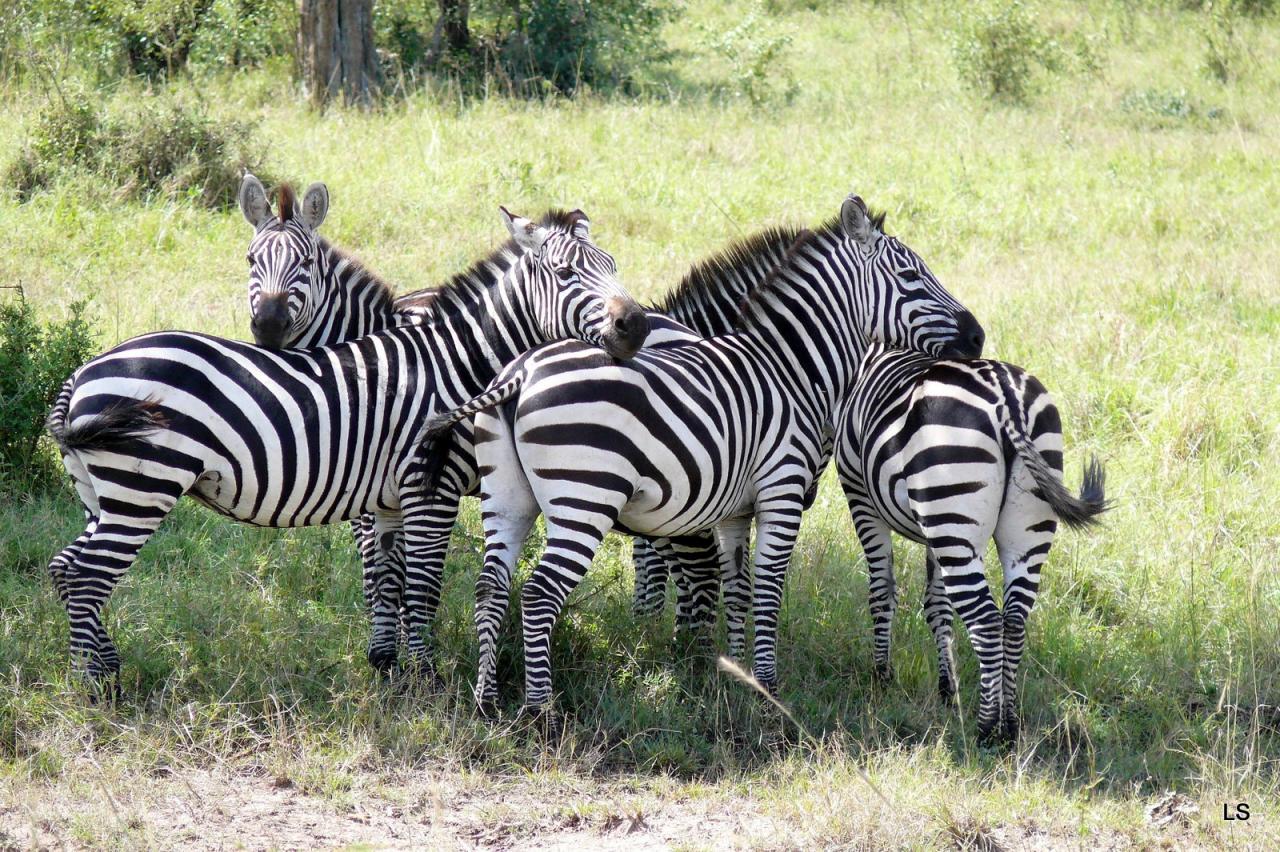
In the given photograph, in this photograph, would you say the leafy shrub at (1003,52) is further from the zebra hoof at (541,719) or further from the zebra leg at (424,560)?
the zebra hoof at (541,719)

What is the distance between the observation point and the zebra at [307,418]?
4.83 meters

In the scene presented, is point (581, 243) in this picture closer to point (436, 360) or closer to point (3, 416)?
point (436, 360)

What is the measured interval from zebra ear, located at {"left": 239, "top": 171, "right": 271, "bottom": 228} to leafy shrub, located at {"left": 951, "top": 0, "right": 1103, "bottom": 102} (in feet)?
46.1

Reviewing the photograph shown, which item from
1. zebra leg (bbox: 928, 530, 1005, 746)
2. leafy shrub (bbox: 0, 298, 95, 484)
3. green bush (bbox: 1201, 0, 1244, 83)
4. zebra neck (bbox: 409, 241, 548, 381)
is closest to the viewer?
zebra leg (bbox: 928, 530, 1005, 746)

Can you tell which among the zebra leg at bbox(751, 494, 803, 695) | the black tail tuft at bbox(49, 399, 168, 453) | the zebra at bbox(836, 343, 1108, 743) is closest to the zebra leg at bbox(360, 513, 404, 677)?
the black tail tuft at bbox(49, 399, 168, 453)

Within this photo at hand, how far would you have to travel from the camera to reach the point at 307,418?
5.11 m

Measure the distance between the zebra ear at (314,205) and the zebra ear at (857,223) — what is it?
8.17 ft

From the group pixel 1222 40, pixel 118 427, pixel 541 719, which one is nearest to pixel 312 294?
pixel 118 427

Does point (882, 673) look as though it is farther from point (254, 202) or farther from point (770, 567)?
point (254, 202)

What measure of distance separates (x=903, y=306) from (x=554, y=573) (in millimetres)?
2163

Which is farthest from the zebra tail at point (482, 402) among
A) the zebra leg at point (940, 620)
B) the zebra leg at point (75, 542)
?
the zebra leg at point (940, 620)

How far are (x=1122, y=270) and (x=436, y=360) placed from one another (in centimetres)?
751

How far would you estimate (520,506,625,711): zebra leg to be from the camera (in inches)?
196

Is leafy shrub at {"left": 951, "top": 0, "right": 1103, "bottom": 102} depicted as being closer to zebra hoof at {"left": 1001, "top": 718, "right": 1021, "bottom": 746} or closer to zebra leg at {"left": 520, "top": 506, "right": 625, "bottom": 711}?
zebra hoof at {"left": 1001, "top": 718, "right": 1021, "bottom": 746}
